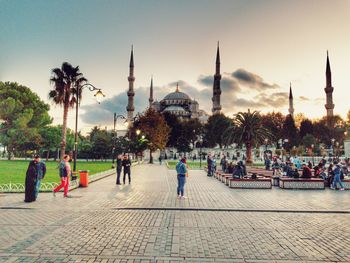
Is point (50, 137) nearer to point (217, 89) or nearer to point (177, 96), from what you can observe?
point (217, 89)

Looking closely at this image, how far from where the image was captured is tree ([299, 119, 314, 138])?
243 feet

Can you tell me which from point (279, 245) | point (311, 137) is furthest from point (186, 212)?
point (311, 137)

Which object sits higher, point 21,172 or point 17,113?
point 17,113

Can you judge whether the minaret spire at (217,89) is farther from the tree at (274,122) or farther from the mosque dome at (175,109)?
the mosque dome at (175,109)

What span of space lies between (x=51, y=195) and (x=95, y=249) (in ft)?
24.3

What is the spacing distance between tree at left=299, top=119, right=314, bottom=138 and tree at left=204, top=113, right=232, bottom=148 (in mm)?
19862

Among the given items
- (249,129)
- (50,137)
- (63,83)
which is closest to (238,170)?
(63,83)

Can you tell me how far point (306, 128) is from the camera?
74.6 metres

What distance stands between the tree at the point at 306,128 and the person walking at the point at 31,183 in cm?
7399

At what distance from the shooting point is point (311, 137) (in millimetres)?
68125

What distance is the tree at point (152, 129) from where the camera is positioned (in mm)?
48562

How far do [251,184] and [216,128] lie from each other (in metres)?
55.8

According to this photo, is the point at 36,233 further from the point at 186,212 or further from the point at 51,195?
the point at 51,195

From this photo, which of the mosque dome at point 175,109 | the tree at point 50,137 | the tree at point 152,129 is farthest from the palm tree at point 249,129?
the mosque dome at point 175,109
